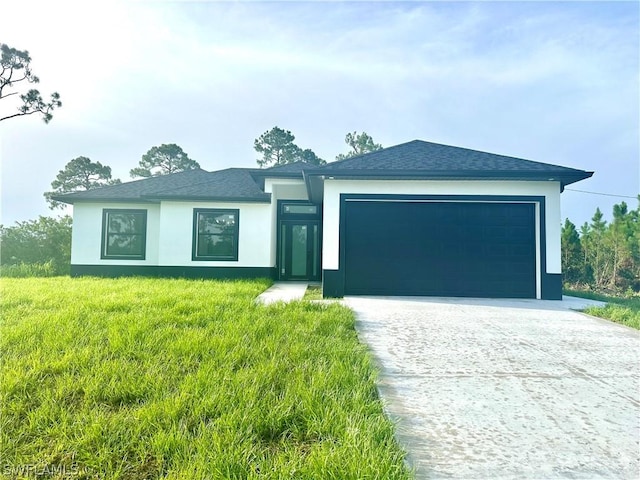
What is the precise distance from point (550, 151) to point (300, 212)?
552 inches

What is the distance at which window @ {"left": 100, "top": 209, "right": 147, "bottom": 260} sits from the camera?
10812 millimetres

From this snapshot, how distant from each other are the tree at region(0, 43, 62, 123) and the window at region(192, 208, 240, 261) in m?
11.3

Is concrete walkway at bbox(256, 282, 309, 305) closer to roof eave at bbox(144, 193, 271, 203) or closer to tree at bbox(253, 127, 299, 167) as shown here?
roof eave at bbox(144, 193, 271, 203)

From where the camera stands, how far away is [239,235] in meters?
10.3

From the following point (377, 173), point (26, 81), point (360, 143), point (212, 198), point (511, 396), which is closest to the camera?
point (511, 396)

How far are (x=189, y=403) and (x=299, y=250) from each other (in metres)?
9.04

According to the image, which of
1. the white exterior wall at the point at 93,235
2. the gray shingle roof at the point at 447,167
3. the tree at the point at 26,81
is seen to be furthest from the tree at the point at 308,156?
the gray shingle roof at the point at 447,167

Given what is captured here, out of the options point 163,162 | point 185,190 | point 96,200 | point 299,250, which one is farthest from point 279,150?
point 299,250

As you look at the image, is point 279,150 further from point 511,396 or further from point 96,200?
point 511,396

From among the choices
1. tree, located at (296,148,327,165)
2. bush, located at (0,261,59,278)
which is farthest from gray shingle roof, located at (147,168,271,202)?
tree, located at (296,148,327,165)

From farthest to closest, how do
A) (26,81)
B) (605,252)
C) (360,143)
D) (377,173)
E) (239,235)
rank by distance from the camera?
(360,143)
(26,81)
(605,252)
(239,235)
(377,173)

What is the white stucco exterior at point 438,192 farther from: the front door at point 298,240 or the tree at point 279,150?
the tree at point 279,150

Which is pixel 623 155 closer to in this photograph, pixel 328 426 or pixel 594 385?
pixel 594 385

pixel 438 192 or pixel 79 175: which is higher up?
pixel 79 175
